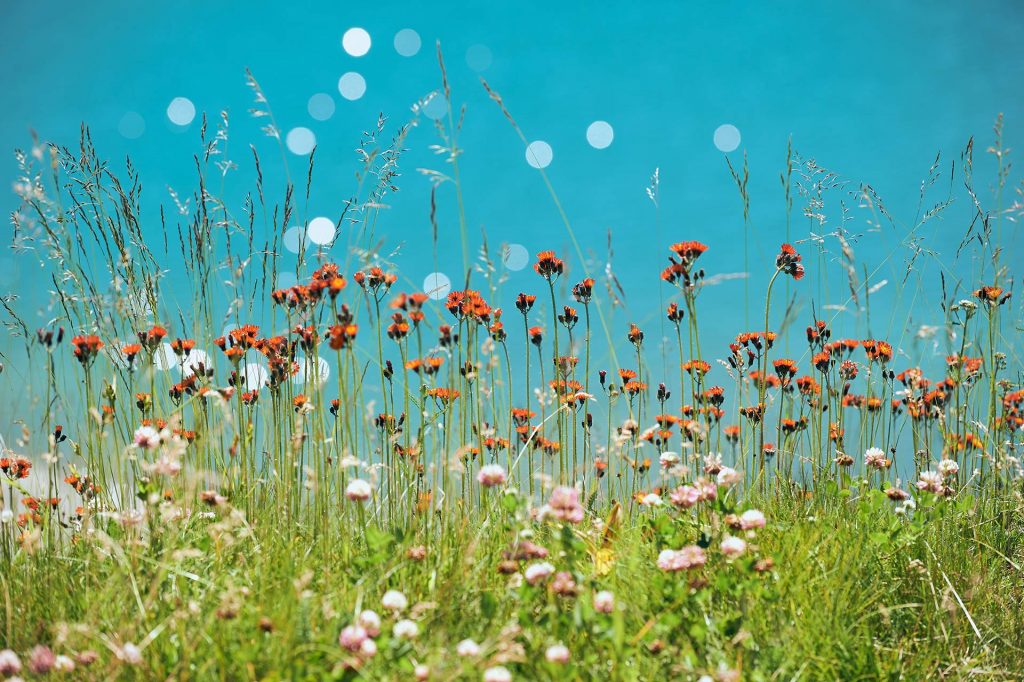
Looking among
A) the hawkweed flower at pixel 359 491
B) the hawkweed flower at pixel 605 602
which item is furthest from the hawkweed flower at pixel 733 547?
the hawkweed flower at pixel 359 491

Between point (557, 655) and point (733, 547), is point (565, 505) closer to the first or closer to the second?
point (557, 655)

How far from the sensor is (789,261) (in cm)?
304

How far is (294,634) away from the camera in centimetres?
177

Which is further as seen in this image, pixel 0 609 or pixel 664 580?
pixel 0 609

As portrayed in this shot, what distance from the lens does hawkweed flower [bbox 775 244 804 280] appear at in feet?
9.85

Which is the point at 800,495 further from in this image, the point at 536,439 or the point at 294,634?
the point at 294,634

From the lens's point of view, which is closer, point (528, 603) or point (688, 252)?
point (528, 603)

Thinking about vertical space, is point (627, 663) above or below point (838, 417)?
below

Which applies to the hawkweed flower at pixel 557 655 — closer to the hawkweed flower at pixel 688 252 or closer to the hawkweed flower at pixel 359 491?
the hawkweed flower at pixel 359 491

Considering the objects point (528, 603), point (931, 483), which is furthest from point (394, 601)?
point (931, 483)

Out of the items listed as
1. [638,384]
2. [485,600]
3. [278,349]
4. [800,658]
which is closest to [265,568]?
[485,600]

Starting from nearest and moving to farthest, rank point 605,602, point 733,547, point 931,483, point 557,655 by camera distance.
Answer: point 557,655, point 605,602, point 733,547, point 931,483

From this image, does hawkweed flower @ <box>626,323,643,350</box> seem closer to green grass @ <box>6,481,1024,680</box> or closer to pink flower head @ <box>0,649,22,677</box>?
green grass @ <box>6,481,1024,680</box>

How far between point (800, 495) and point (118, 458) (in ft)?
9.36
